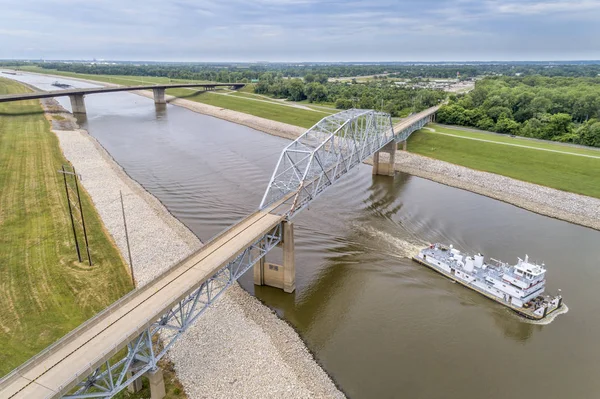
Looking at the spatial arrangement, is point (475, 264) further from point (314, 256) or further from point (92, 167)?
point (92, 167)

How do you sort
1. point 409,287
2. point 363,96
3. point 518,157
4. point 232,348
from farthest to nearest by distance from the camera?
point 363,96
point 518,157
point 409,287
point 232,348

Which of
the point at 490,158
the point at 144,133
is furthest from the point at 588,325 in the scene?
the point at 144,133

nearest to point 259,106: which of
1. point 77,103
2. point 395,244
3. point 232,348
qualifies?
point 77,103

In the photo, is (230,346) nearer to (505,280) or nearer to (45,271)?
(45,271)

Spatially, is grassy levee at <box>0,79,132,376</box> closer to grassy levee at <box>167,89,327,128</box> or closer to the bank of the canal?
the bank of the canal

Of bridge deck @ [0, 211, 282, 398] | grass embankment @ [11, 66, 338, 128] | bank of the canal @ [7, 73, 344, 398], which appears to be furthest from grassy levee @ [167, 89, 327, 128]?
bridge deck @ [0, 211, 282, 398]

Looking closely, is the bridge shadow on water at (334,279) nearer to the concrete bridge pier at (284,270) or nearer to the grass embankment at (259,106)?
the concrete bridge pier at (284,270)
